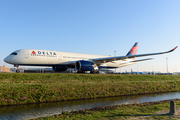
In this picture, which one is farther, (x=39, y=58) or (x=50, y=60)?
(x=50, y=60)

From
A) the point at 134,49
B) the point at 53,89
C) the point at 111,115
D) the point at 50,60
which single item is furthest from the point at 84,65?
the point at 134,49

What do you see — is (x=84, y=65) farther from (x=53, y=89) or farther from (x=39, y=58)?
(x=53, y=89)

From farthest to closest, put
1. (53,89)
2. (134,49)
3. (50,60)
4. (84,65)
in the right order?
(134,49)
(84,65)
(50,60)
(53,89)

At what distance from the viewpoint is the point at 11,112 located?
32.8ft

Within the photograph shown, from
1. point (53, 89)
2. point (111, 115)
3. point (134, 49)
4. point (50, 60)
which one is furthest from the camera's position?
point (134, 49)

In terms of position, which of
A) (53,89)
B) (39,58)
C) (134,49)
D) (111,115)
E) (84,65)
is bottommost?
(111,115)

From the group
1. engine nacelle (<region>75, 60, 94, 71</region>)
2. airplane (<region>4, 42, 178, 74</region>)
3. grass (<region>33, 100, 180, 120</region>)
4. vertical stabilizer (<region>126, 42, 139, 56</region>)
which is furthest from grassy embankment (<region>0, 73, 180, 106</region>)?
vertical stabilizer (<region>126, 42, 139, 56</region>)

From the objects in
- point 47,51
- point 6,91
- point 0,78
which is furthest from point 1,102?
point 47,51

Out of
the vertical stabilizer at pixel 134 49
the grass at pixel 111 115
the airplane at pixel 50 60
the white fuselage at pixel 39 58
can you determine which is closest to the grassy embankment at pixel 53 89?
the grass at pixel 111 115

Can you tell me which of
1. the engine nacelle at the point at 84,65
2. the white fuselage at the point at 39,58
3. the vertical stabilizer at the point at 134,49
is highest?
the vertical stabilizer at the point at 134,49

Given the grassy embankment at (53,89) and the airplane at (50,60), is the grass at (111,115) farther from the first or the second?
the airplane at (50,60)

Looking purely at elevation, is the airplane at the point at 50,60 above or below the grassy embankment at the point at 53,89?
above

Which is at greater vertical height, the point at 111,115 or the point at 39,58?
the point at 39,58

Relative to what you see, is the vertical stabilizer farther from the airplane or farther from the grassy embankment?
the grassy embankment
